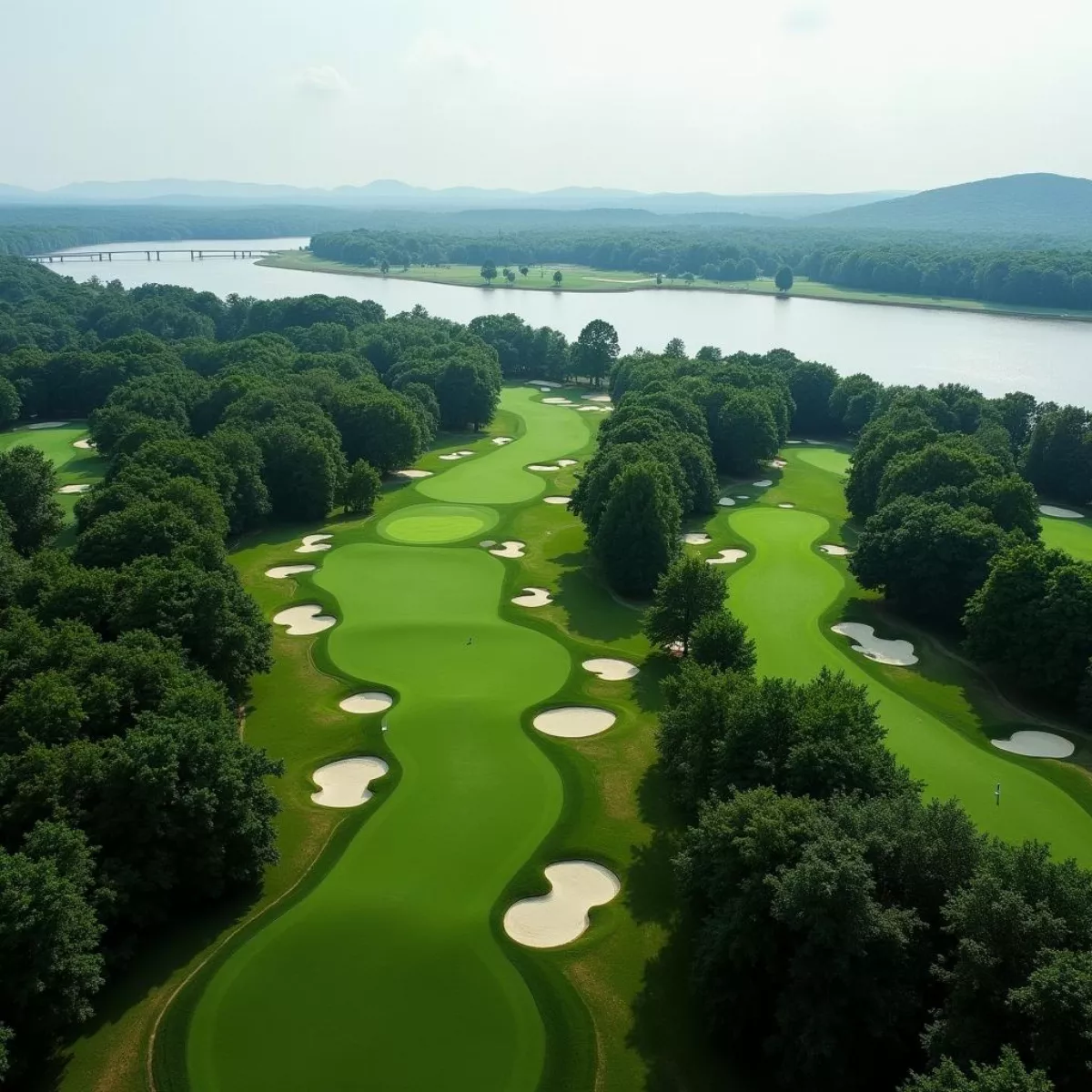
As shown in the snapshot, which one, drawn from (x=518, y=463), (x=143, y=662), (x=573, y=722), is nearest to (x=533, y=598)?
(x=573, y=722)

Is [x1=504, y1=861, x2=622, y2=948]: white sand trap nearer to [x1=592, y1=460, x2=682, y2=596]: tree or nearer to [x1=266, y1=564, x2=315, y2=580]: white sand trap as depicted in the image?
[x1=592, y1=460, x2=682, y2=596]: tree

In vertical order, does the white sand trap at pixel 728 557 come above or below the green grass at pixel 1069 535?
below

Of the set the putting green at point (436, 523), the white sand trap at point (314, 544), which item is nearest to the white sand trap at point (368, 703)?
the white sand trap at point (314, 544)

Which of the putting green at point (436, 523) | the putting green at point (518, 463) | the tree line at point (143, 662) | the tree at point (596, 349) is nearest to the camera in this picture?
the tree line at point (143, 662)

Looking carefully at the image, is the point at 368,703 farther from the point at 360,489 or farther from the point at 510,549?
the point at 360,489

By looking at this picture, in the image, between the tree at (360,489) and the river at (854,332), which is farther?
the river at (854,332)

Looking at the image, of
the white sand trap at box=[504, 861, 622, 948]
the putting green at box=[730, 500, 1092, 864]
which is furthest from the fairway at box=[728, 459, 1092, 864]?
the white sand trap at box=[504, 861, 622, 948]

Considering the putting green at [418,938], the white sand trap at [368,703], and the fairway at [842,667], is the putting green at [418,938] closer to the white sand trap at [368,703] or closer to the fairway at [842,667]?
the white sand trap at [368,703]

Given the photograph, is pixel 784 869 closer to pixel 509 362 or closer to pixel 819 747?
pixel 819 747
